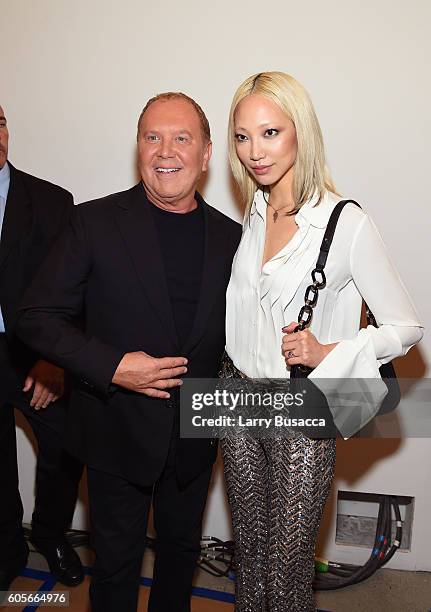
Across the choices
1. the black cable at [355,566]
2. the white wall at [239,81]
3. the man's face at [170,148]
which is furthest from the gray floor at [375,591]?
the man's face at [170,148]

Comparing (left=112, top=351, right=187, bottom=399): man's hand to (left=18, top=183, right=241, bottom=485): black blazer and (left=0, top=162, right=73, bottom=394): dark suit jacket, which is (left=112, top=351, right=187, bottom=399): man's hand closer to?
(left=18, top=183, right=241, bottom=485): black blazer

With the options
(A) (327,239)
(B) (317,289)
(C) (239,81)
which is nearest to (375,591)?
(B) (317,289)

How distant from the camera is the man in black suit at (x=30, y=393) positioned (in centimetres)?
271

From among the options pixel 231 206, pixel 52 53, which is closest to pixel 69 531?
pixel 231 206

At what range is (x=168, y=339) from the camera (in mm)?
2203

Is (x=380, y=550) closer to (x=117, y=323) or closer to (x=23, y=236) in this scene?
(x=117, y=323)

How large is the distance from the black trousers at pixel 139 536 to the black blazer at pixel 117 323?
90 millimetres

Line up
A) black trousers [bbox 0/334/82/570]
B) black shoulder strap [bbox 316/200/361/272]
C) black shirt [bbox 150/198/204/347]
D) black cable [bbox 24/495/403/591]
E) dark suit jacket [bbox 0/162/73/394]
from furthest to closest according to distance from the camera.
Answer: black cable [bbox 24/495/403/591], black trousers [bbox 0/334/82/570], dark suit jacket [bbox 0/162/73/394], black shirt [bbox 150/198/204/347], black shoulder strap [bbox 316/200/361/272]

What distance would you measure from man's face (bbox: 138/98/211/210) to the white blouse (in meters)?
0.33

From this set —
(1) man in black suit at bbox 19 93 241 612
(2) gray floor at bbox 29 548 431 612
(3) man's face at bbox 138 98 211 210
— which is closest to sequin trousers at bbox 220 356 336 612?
(1) man in black suit at bbox 19 93 241 612

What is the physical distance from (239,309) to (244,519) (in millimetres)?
674

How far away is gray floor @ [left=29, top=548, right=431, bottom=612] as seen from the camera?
3.01 meters

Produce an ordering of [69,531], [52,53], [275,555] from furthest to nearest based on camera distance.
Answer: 1. [69,531]
2. [52,53]
3. [275,555]

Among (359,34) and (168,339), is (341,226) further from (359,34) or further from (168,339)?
(359,34)
